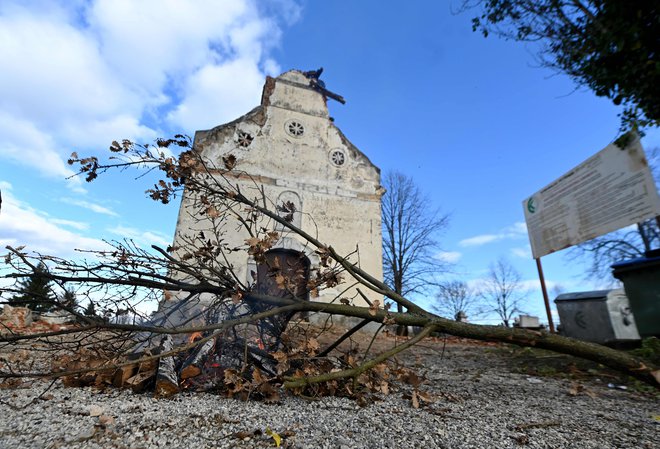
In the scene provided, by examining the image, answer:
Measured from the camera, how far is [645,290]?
4.78 m

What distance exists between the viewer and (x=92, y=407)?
6.78 ft

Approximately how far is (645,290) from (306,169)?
8.20m

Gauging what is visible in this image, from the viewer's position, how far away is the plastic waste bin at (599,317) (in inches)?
246

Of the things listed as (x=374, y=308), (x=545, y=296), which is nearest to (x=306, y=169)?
(x=545, y=296)

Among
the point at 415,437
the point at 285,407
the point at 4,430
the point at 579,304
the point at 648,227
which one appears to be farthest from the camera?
the point at 648,227

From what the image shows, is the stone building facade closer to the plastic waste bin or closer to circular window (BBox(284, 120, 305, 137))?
circular window (BBox(284, 120, 305, 137))

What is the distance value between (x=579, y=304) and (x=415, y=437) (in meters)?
7.20

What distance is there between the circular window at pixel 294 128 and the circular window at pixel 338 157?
1.26 metres

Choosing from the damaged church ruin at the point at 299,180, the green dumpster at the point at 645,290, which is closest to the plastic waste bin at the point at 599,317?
the green dumpster at the point at 645,290

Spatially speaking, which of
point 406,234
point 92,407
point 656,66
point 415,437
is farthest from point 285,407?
point 406,234

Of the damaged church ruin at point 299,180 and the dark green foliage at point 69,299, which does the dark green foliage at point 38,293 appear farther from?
the damaged church ruin at point 299,180

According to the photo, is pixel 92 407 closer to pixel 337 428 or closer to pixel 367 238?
pixel 337 428

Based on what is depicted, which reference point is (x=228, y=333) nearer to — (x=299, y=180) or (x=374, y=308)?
(x=374, y=308)

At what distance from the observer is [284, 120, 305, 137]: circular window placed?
10.4 metres
